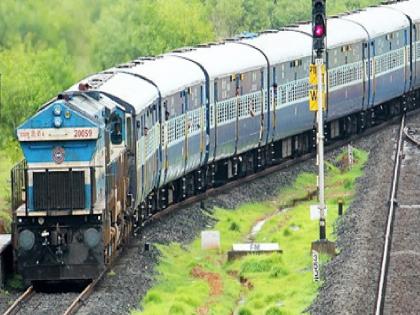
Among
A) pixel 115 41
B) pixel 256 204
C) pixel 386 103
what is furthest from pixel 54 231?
pixel 115 41

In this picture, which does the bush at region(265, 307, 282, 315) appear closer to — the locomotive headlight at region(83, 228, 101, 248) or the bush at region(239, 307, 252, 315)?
the bush at region(239, 307, 252, 315)

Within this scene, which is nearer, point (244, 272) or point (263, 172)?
point (244, 272)

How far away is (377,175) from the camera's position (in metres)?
40.8

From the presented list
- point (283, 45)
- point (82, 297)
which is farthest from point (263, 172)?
point (82, 297)

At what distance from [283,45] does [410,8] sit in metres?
13.4

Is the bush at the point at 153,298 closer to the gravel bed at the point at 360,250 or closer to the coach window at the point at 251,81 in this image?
the gravel bed at the point at 360,250

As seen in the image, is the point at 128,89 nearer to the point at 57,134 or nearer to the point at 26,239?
the point at 57,134

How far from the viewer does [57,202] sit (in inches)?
1058

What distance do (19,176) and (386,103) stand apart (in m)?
30.3

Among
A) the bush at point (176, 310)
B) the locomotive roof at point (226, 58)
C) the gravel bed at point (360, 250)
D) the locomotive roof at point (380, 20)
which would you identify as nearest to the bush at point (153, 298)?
the bush at point (176, 310)

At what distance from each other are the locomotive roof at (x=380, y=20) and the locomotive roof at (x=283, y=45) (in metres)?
4.79

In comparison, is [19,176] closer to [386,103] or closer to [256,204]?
[256,204]

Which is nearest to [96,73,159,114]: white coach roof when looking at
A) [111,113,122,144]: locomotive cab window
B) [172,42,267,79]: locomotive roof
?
[111,113,122,144]: locomotive cab window

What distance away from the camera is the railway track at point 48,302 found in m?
25.2
